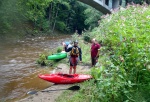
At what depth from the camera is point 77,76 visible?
26.2 ft

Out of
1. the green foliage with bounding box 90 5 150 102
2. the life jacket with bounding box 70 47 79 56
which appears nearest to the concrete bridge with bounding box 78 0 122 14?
the life jacket with bounding box 70 47 79 56

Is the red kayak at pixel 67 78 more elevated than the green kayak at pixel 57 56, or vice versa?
the green kayak at pixel 57 56

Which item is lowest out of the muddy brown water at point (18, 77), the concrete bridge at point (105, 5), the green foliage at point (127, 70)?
the muddy brown water at point (18, 77)

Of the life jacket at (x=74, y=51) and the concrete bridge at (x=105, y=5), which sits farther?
the concrete bridge at (x=105, y=5)

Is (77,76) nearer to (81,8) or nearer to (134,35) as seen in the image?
(134,35)

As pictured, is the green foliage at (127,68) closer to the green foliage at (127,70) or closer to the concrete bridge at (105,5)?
the green foliage at (127,70)

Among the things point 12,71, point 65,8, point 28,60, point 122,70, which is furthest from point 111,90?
point 65,8

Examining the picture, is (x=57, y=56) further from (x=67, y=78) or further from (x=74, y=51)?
(x=67, y=78)

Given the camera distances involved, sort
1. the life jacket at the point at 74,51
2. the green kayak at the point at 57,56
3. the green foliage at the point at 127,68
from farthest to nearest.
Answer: the green kayak at the point at 57,56, the life jacket at the point at 74,51, the green foliage at the point at 127,68

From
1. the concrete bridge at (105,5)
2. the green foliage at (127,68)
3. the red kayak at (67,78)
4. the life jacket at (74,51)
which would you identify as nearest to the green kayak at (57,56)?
the life jacket at (74,51)

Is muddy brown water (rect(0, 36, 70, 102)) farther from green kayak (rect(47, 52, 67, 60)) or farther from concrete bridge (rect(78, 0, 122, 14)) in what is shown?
concrete bridge (rect(78, 0, 122, 14))

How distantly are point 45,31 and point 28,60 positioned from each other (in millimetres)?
17426

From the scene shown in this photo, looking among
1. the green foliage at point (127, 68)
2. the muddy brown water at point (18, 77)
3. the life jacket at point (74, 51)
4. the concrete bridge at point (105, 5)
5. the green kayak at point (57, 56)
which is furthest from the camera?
the concrete bridge at point (105, 5)

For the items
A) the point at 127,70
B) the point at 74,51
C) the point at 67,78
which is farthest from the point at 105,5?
the point at 127,70
